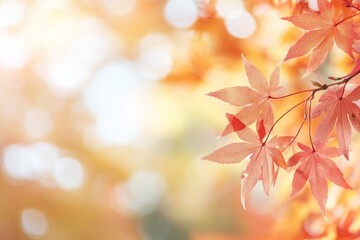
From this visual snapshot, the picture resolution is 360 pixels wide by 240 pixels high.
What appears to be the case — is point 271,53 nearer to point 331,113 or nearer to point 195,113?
point 331,113

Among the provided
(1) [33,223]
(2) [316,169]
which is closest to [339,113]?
(2) [316,169]

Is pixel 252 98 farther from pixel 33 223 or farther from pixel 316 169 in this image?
pixel 33 223

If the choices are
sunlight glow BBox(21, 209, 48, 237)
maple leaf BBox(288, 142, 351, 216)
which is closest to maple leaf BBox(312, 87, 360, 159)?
maple leaf BBox(288, 142, 351, 216)

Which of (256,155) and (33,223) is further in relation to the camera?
(33,223)

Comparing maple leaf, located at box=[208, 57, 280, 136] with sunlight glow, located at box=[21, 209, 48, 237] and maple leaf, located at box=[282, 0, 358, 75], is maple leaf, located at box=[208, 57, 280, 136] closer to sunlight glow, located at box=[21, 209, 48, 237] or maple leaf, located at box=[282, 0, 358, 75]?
maple leaf, located at box=[282, 0, 358, 75]

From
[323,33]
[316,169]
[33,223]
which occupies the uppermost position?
[33,223]
